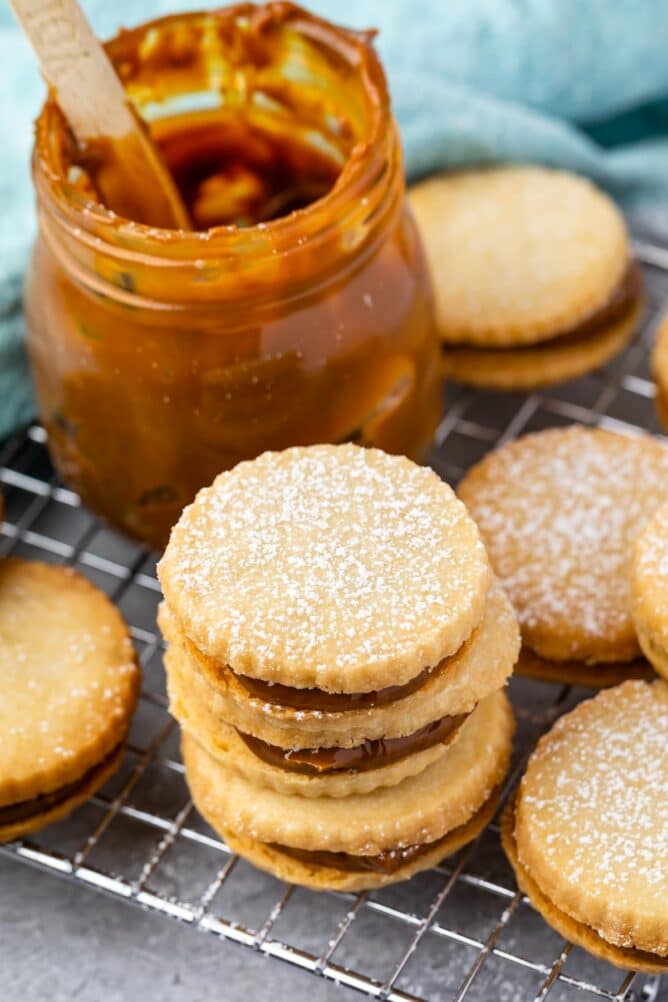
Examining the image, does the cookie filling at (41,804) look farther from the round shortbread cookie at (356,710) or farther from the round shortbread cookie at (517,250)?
the round shortbread cookie at (517,250)

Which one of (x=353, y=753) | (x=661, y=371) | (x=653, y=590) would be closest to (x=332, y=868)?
(x=353, y=753)

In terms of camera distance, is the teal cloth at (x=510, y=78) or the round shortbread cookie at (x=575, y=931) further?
the teal cloth at (x=510, y=78)

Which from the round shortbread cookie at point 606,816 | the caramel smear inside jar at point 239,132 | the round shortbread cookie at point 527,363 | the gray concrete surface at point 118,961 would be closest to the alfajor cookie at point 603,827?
the round shortbread cookie at point 606,816

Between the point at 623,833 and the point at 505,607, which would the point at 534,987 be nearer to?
the point at 623,833

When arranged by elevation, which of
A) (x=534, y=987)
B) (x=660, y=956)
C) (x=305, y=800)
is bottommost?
(x=534, y=987)

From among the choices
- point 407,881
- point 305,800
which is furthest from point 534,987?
point 305,800

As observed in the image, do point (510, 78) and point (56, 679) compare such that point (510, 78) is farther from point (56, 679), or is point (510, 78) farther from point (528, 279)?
point (56, 679)

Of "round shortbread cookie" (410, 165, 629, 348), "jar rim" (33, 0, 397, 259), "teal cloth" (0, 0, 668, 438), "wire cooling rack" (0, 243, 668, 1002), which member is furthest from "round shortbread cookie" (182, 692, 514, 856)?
"teal cloth" (0, 0, 668, 438)
